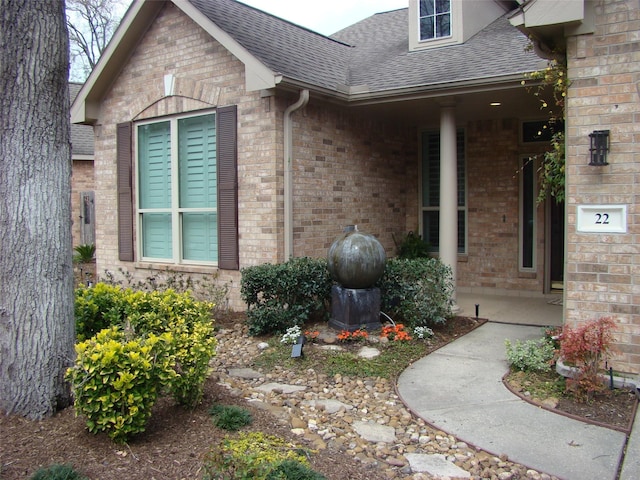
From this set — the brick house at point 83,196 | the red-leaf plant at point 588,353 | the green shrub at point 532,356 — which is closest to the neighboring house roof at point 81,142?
the brick house at point 83,196

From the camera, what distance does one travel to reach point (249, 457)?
292cm

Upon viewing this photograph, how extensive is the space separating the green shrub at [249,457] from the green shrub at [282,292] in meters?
3.04

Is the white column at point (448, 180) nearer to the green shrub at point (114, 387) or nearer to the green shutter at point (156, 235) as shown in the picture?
the green shutter at point (156, 235)

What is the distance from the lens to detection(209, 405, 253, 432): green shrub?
12.5ft

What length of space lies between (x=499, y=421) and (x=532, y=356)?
47.1 inches

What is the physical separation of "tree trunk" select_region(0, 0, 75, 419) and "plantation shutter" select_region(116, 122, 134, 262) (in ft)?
17.6

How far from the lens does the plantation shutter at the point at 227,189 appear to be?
26.0ft

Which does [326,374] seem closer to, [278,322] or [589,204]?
[278,322]

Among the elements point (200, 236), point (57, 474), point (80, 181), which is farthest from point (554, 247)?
point (80, 181)

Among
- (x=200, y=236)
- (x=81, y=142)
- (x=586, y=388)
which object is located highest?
(x=81, y=142)

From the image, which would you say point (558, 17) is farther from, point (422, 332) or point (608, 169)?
point (422, 332)

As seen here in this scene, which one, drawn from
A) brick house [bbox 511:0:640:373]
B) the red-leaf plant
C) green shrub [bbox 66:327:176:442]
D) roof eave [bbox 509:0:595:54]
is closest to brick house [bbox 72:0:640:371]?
roof eave [bbox 509:0:595:54]

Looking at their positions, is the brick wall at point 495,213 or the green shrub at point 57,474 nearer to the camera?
the green shrub at point 57,474

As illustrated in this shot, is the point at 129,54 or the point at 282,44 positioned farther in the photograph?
the point at 129,54
